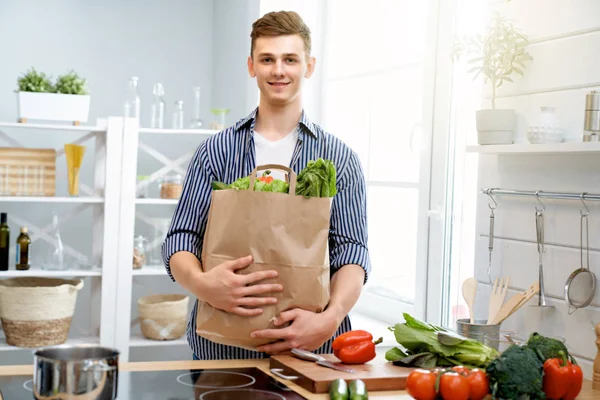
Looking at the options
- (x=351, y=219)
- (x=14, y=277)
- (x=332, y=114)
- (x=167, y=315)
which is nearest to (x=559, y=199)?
(x=351, y=219)

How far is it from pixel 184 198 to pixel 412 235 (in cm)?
167

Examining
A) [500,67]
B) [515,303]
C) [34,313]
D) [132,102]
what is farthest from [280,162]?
[132,102]

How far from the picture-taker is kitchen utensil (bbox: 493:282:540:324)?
2322 millimetres

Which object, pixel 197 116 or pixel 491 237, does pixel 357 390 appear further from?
pixel 197 116

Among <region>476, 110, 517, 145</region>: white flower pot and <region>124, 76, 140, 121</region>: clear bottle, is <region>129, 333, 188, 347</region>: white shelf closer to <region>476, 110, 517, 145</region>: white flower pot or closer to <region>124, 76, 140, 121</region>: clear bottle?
<region>124, 76, 140, 121</region>: clear bottle

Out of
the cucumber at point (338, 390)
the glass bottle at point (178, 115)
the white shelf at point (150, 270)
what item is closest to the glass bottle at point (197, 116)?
the glass bottle at point (178, 115)

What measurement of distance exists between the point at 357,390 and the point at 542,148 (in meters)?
1.17

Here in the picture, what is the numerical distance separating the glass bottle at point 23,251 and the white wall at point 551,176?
2.27 metres

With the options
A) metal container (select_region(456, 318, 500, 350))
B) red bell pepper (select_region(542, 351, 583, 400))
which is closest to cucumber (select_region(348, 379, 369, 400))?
red bell pepper (select_region(542, 351, 583, 400))

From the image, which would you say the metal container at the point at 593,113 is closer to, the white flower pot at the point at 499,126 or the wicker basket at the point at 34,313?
the white flower pot at the point at 499,126

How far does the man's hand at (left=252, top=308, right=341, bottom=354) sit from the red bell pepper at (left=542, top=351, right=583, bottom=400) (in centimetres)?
49

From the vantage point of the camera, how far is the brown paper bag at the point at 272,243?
1.68m

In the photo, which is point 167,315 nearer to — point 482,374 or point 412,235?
point 412,235

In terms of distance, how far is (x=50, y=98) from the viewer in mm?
3893
